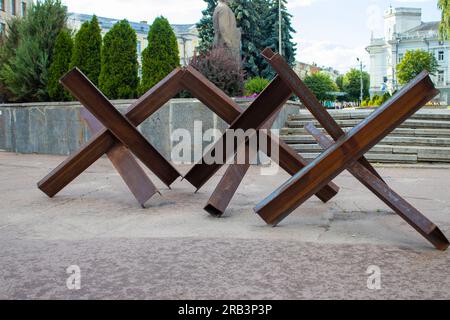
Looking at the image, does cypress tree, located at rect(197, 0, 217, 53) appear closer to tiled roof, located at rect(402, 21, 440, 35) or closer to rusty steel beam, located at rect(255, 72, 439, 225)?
A: rusty steel beam, located at rect(255, 72, 439, 225)

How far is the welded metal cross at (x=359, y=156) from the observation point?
302 centimetres

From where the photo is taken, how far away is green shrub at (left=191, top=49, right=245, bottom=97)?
9195mm

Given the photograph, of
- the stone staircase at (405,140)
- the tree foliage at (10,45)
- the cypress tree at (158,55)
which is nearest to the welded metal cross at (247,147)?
the stone staircase at (405,140)

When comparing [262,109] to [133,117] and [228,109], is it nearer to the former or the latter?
[228,109]

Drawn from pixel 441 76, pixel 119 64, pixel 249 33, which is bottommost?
pixel 119 64

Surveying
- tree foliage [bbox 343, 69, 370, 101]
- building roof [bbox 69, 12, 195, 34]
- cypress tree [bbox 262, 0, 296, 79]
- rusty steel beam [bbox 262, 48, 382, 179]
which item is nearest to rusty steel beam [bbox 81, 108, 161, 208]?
rusty steel beam [bbox 262, 48, 382, 179]

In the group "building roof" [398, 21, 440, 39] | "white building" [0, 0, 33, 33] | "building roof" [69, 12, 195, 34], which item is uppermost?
"building roof" [398, 21, 440, 39]

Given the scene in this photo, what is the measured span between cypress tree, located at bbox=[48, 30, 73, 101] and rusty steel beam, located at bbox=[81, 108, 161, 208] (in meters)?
6.32

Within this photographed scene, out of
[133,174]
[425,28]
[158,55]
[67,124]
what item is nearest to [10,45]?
[67,124]

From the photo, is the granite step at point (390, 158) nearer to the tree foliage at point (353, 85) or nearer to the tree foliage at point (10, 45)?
the tree foliage at point (10, 45)

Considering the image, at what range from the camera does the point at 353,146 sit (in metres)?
3.17

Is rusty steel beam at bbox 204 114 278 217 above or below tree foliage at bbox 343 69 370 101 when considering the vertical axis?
below

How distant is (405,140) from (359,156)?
6359mm
